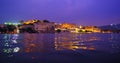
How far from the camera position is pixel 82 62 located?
40.9 ft

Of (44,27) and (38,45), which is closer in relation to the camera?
(38,45)

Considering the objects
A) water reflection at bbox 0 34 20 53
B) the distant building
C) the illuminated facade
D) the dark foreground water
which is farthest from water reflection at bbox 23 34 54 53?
the illuminated facade

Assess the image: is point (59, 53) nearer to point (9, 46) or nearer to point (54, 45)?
point (54, 45)

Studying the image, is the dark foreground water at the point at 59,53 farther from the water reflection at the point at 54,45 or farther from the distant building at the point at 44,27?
the distant building at the point at 44,27

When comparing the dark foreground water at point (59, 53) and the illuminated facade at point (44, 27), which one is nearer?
the dark foreground water at point (59, 53)

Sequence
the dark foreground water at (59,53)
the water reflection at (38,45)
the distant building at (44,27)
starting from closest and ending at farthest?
the dark foreground water at (59,53) → the water reflection at (38,45) → the distant building at (44,27)

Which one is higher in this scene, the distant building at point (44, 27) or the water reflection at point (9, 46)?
the distant building at point (44, 27)

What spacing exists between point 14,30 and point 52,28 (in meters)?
35.9

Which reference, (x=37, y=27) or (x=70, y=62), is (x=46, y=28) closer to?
(x=37, y=27)

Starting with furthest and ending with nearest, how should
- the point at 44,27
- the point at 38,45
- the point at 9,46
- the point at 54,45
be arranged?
the point at 44,27 < the point at 38,45 < the point at 54,45 < the point at 9,46

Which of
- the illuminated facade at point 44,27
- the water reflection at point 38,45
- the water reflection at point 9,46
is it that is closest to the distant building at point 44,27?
the illuminated facade at point 44,27

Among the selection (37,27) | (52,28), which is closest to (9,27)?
(37,27)

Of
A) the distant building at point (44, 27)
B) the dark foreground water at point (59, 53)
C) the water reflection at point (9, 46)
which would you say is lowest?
the dark foreground water at point (59, 53)

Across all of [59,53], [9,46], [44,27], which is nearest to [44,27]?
[44,27]
